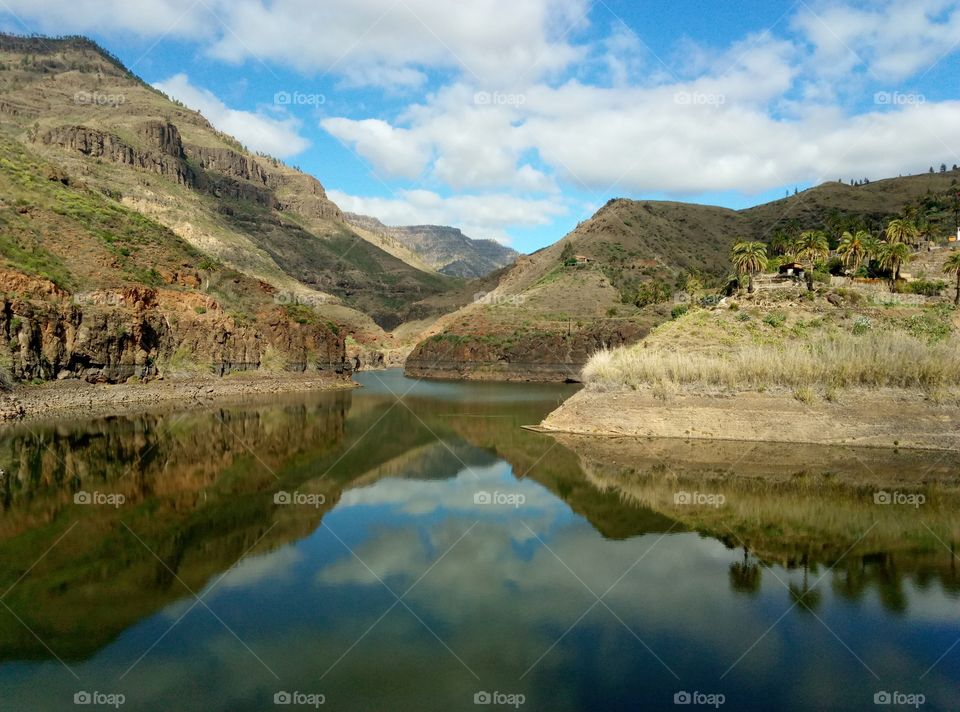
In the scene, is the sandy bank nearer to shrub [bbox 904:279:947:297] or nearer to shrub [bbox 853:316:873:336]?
shrub [bbox 853:316:873:336]

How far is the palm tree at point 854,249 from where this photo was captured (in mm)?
56938

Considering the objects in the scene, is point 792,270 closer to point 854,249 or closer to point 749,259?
point 749,259

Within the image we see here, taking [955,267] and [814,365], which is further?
[955,267]

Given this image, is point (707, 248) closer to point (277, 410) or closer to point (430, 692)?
point (277, 410)

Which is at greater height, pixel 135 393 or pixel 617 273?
pixel 617 273

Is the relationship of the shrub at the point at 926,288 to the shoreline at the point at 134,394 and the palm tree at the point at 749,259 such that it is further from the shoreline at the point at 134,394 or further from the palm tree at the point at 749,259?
the shoreline at the point at 134,394

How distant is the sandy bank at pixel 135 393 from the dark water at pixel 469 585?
520 inches

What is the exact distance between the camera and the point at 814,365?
118 feet

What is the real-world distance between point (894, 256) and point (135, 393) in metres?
66.5

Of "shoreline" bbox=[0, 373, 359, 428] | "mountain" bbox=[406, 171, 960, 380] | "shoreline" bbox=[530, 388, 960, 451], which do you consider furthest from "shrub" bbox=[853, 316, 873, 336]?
"shoreline" bbox=[0, 373, 359, 428]

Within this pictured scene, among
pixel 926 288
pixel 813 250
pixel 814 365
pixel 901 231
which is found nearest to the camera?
pixel 814 365

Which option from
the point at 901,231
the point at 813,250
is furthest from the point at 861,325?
the point at 901,231

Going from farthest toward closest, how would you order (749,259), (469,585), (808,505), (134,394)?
(749,259), (134,394), (808,505), (469,585)

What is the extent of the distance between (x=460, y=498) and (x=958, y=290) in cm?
4692
